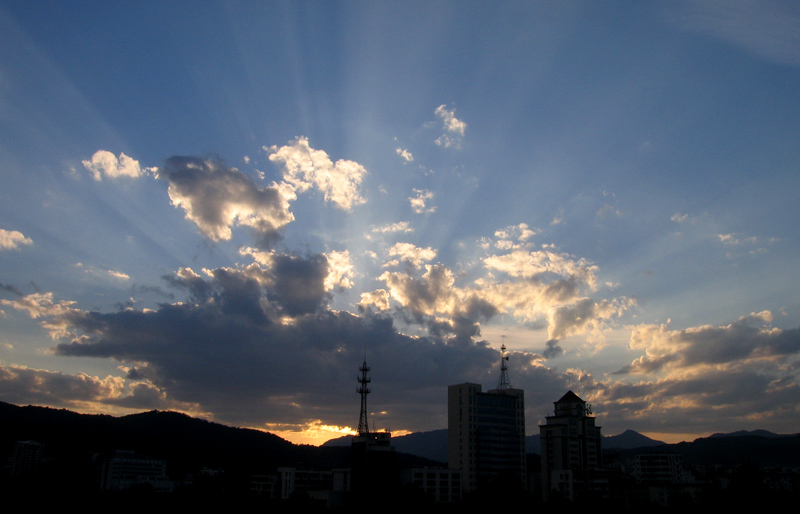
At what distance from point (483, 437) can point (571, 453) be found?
976 inches

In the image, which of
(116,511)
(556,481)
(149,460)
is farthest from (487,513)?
(149,460)

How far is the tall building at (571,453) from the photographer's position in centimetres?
12419

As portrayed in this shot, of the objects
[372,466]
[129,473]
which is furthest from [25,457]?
[372,466]

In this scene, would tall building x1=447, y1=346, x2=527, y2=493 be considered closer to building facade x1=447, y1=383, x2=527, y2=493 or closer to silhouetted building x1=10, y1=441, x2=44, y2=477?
building facade x1=447, y1=383, x2=527, y2=493

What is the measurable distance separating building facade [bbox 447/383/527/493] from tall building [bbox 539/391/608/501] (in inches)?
318

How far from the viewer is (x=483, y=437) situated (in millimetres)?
126688

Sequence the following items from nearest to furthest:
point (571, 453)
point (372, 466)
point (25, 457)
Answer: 1. point (372, 466)
2. point (571, 453)
3. point (25, 457)

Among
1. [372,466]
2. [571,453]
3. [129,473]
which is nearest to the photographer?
[372,466]

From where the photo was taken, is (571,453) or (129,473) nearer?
(571,453)

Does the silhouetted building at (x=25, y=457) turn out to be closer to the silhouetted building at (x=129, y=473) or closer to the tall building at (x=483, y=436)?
the silhouetted building at (x=129, y=473)

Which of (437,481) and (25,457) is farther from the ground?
(437,481)

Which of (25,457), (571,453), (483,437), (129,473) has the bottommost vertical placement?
(129,473)

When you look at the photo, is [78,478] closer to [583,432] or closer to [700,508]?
[583,432]

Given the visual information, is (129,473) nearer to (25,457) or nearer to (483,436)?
(25,457)
